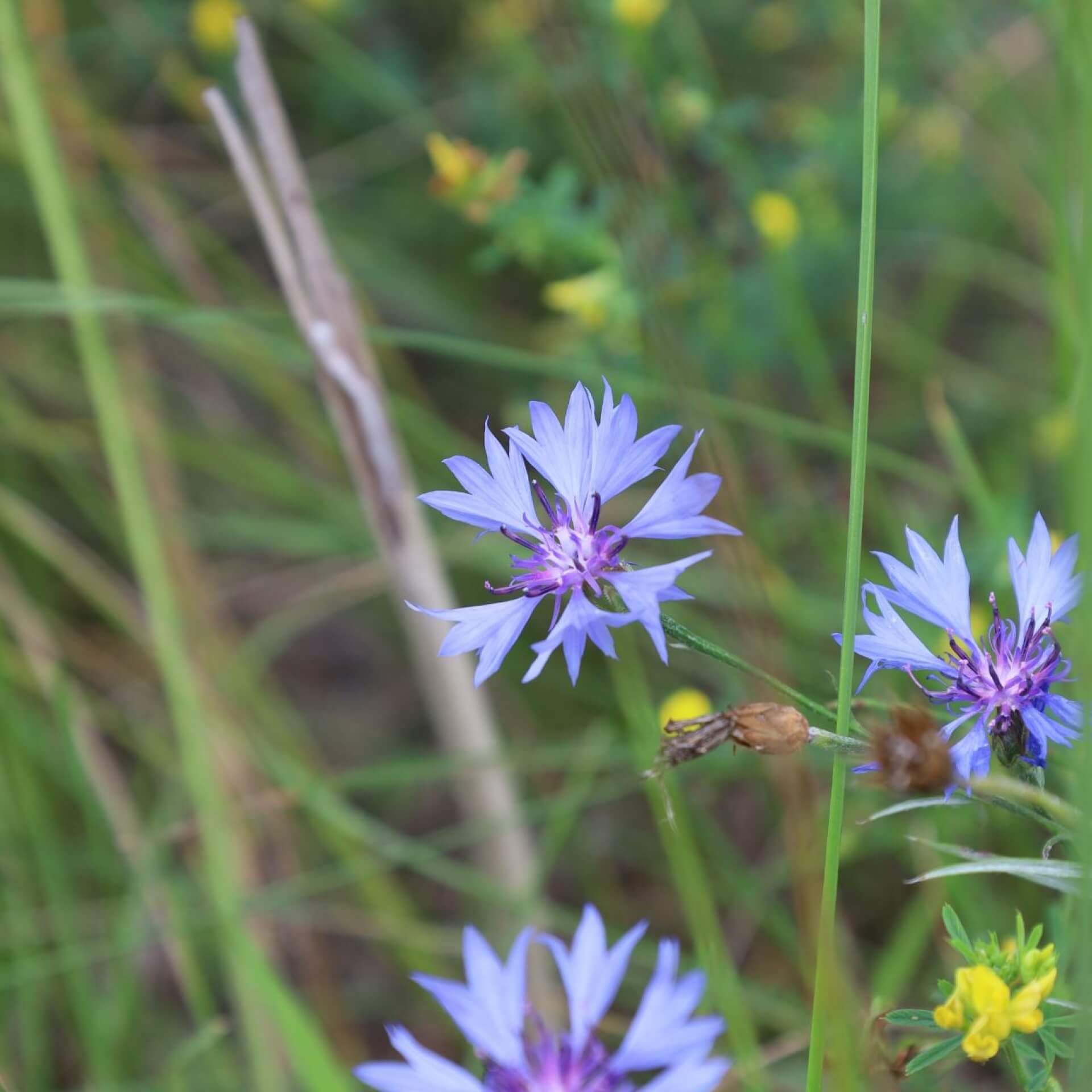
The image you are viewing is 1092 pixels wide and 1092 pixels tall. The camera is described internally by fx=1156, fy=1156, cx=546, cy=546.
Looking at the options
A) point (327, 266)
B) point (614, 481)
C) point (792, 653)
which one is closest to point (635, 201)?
point (327, 266)

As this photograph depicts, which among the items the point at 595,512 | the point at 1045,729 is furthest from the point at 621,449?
the point at 1045,729

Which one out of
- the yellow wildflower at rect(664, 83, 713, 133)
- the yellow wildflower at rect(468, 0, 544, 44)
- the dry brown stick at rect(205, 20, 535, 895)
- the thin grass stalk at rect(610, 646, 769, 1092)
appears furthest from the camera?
the yellow wildflower at rect(468, 0, 544, 44)

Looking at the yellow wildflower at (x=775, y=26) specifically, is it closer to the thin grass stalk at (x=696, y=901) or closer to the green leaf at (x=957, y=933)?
the thin grass stalk at (x=696, y=901)

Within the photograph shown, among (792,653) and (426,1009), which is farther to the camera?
(426,1009)

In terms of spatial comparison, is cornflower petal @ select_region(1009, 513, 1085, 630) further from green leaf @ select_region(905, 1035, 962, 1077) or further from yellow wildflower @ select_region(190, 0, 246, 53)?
yellow wildflower @ select_region(190, 0, 246, 53)

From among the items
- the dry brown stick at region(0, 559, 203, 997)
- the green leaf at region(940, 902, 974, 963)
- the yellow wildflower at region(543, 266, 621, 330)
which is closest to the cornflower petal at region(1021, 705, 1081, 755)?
the green leaf at region(940, 902, 974, 963)

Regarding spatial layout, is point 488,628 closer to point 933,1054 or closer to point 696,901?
point 933,1054

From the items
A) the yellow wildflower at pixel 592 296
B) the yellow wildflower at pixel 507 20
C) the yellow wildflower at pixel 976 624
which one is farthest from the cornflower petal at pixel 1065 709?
the yellow wildflower at pixel 507 20

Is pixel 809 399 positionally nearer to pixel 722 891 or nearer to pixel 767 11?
pixel 767 11
